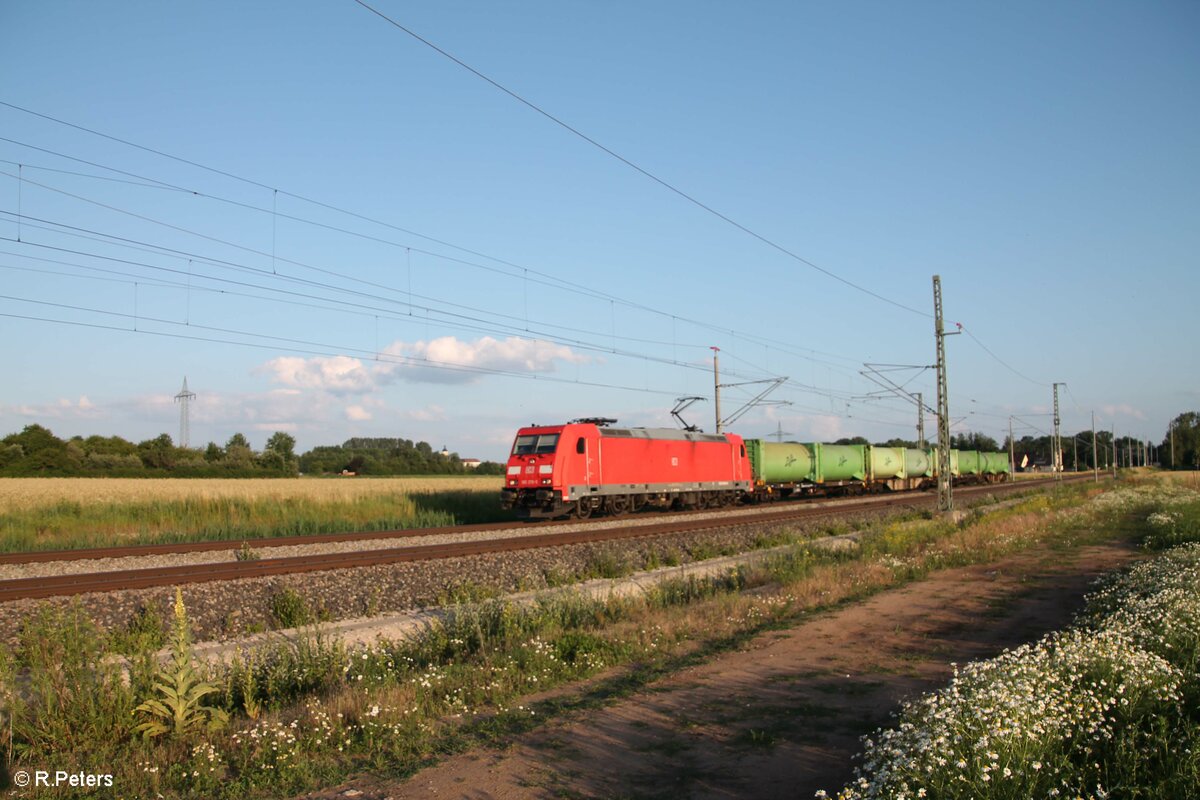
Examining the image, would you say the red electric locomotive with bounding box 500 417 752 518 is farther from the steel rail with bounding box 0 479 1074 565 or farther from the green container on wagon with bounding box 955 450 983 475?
the green container on wagon with bounding box 955 450 983 475

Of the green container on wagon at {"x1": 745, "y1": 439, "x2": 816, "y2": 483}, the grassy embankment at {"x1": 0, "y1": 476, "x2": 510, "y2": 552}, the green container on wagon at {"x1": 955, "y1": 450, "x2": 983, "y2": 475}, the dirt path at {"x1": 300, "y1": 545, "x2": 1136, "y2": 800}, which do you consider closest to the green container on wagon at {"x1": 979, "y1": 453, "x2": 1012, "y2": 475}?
the green container on wagon at {"x1": 955, "y1": 450, "x2": 983, "y2": 475}

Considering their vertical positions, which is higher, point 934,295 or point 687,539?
point 934,295

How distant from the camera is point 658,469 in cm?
3262

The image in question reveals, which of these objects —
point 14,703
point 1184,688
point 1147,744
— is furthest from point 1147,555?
point 14,703

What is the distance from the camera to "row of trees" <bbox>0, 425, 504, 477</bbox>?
56.4 m

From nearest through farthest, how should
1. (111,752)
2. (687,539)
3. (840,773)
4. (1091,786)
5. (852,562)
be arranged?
(1091,786) → (840,773) → (111,752) → (852,562) → (687,539)

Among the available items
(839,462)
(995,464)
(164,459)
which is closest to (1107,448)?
(995,464)

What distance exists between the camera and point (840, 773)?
5645 millimetres

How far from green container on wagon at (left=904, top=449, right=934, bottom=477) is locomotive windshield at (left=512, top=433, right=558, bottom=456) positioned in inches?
1350

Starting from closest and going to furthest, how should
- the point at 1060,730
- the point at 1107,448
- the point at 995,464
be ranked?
the point at 1060,730 → the point at 995,464 → the point at 1107,448

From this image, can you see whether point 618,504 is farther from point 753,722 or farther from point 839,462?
point 753,722

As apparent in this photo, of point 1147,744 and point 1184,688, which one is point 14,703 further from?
point 1184,688

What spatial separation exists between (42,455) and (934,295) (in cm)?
5789

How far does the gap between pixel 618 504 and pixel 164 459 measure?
49.7 m
